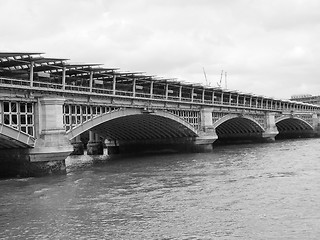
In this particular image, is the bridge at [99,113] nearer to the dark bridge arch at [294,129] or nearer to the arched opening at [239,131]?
the arched opening at [239,131]

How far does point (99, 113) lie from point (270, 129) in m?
47.8

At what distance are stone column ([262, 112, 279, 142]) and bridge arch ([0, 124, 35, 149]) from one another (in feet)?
181

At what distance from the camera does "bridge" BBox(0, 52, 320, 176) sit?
3256 cm

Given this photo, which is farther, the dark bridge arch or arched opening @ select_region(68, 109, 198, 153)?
the dark bridge arch

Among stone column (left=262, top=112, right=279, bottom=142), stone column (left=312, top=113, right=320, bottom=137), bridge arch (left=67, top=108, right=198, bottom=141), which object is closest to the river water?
bridge arch (left=67, top=108, right=198, bottom=141)

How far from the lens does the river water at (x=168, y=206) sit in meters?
16.2

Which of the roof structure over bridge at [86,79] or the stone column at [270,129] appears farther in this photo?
the stone column at [270,129]

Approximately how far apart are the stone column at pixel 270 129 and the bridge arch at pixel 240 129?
1030 millimetres

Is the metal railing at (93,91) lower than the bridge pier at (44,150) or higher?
higher

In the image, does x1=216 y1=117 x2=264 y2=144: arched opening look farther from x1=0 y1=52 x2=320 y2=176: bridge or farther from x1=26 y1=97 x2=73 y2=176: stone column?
x1=26 y1=97 x2=73 y2=176: stone column

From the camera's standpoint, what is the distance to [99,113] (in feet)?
134

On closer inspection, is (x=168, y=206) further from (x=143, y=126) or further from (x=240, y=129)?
(x=240, y=129)

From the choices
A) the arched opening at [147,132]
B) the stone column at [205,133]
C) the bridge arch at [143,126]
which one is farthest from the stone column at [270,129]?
the bridge arch at [143,126]

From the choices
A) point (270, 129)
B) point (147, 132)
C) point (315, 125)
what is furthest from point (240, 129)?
point (315, 125)
